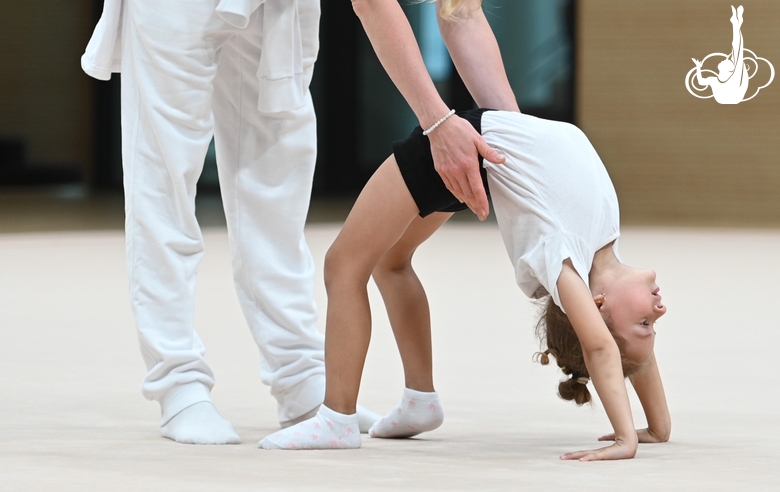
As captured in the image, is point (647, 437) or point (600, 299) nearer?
point (600, 299)

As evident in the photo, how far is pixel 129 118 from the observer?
7.60 ft

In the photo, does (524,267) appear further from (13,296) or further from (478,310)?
(13,296)

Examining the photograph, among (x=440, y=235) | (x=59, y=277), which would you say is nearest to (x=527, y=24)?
(x=440, y=235)

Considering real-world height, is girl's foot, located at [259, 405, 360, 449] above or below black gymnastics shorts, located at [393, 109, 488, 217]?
below

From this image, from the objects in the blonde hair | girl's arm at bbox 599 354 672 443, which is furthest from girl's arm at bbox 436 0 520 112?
girl's arm at bbox 599 354 672 443

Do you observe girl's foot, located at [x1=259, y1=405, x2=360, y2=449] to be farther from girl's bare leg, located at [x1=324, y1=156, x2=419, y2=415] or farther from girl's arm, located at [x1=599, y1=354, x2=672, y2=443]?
girl's arm, located at [x1=599, y1=354, x2=672, y2=443]

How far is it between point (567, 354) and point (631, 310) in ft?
0.47

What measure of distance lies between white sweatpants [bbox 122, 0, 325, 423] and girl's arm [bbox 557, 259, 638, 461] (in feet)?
2.10

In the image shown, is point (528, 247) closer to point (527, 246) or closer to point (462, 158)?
point (527, 246)

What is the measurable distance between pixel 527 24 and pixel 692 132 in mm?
1926

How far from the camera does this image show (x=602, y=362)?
1943 millimetres

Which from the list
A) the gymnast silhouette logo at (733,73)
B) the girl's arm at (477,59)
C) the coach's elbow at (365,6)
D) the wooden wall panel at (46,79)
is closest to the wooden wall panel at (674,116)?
the gymnast silhouette logo at (733,73)

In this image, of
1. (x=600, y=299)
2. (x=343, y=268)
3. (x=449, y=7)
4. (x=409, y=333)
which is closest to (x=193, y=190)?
(x=343, y=268)

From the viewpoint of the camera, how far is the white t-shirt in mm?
2053
